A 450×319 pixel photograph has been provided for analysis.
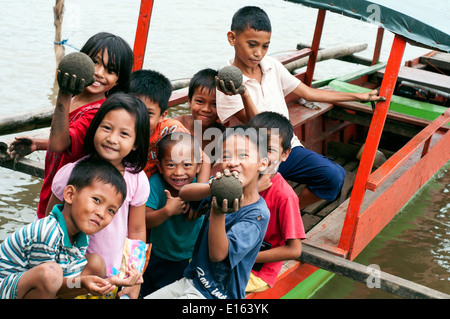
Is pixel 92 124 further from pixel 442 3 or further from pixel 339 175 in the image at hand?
pixel 442 3

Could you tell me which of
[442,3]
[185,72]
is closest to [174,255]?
[442,3]

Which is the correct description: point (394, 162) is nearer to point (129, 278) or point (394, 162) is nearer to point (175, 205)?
point (175, 205)

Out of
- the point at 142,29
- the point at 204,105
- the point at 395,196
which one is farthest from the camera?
the point at 395,196

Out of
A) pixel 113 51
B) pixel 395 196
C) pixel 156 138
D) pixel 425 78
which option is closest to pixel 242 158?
pixel 156 138

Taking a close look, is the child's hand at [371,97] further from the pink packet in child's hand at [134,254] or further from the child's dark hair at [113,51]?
the pink packet in child's hand at [134,254]

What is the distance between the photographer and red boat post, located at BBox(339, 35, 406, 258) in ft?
10.9

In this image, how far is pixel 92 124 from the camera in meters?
2.53

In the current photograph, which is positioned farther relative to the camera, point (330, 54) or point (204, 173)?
point (330, 54)

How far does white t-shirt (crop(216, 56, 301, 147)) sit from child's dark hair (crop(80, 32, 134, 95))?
0.78m

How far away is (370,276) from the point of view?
3453mm

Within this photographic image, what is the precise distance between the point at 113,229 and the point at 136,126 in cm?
50

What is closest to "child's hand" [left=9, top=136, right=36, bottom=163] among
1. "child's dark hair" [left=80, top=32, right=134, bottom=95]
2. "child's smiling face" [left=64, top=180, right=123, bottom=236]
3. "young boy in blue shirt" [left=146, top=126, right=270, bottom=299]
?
"child's dark hair" [left=80, top=32, right=134, bottom=95]

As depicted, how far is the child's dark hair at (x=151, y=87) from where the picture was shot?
308cm

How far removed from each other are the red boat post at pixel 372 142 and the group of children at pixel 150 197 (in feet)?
0.70
